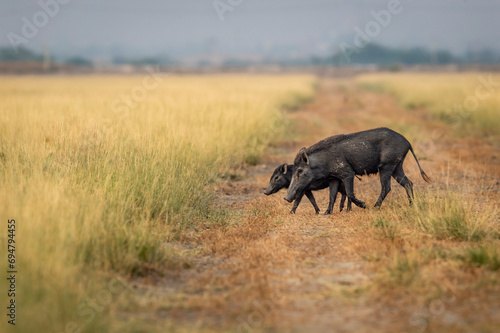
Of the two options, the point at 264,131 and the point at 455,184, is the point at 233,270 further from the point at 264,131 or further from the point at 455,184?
the point at 264,131

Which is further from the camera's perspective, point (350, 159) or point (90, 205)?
point (350, 159)

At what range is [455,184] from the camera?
33.3 feet

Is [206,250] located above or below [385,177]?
below

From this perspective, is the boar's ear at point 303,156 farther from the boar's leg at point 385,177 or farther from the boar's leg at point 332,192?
the boar's leg at point 385,177

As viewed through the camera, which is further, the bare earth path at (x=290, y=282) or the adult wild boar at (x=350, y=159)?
the adult wild boar at (x=350, y=159)

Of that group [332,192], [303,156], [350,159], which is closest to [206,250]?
[303,156]

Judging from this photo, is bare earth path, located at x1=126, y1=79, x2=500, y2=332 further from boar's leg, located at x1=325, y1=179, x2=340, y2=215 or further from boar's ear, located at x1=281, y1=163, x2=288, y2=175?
boar's ear, located at x1=281, y1=163, x2=288, y2=175

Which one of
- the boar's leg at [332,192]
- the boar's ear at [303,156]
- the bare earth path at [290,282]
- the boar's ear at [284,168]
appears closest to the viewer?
the bare earth path at [290,282]

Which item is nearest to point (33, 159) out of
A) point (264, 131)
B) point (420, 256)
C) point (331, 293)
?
point (331, 293)

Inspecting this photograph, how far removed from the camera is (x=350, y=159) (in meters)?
8.25

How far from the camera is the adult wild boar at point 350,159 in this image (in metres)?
8.23

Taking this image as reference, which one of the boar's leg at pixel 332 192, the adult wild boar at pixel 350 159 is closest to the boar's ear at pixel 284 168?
the adult wild boar at pixel 350 159

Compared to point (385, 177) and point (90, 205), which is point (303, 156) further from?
point (90, 205)

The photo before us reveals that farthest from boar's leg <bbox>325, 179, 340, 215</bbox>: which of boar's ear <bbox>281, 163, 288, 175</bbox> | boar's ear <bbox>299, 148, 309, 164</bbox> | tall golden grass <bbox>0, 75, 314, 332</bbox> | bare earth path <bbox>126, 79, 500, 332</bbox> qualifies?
tall golden grass <bbox>0, 75, 314, 332</bbox>
